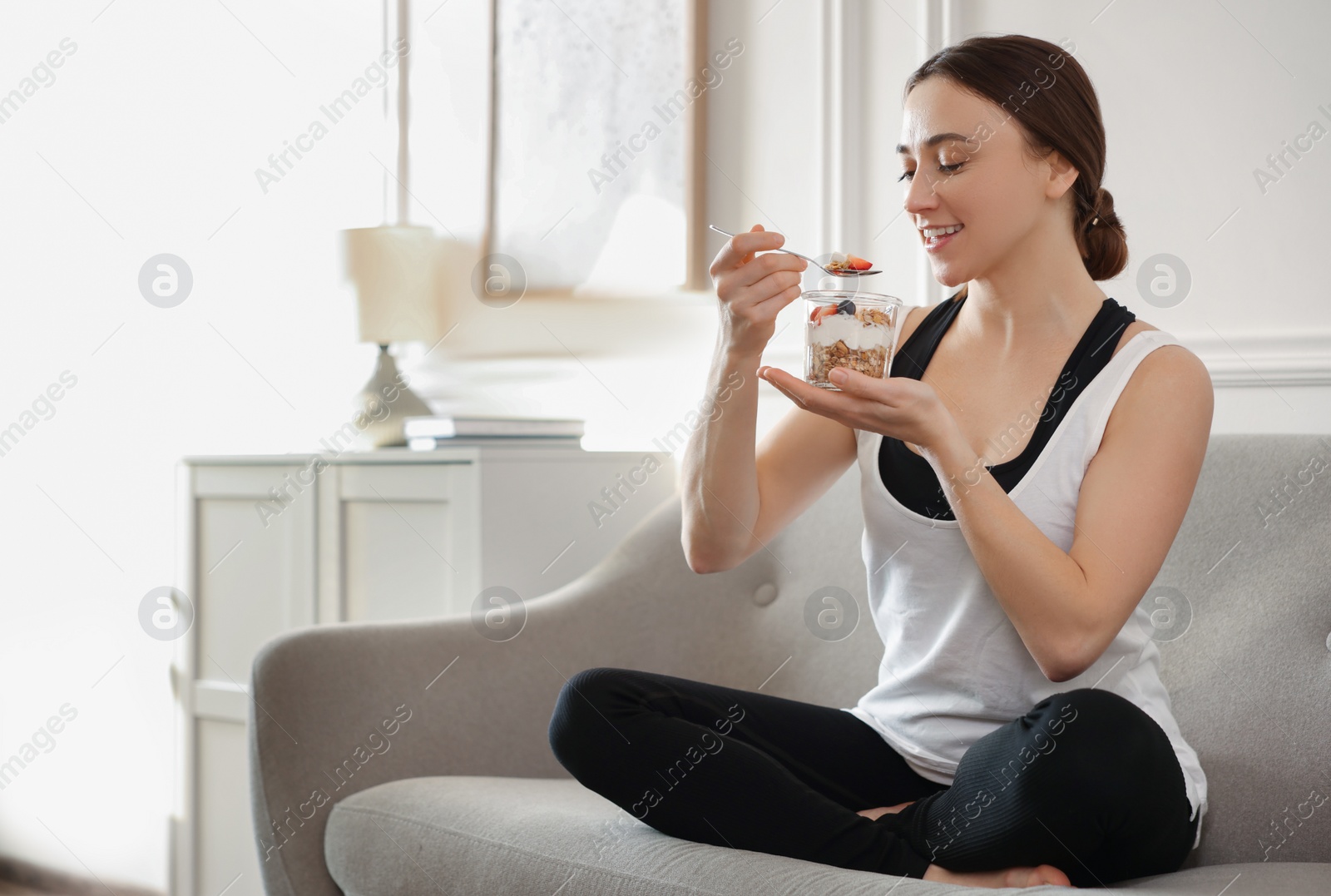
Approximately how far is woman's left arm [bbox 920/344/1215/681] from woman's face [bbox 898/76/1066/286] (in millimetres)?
218

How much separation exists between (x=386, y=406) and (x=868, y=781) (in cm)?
129

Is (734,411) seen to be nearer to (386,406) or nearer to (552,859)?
(552,859)

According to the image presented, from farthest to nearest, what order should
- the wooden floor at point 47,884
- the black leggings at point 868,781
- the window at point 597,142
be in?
1. the wooden floor at point 47,884
2. the window at point 597,142
3. the black leggings at point 868,781

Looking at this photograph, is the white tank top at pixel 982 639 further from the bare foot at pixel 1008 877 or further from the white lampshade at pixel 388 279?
the white lampshade at pixel 388 279

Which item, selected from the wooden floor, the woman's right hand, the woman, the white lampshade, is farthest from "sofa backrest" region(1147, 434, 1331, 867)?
the wooden floor

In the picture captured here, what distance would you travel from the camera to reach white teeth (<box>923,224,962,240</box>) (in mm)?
1228

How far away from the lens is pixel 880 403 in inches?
42.9

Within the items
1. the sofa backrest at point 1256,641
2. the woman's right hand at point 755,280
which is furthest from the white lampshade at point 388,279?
the sofa backrest at point 1256,641

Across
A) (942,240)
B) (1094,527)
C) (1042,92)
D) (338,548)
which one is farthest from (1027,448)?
(338,548)

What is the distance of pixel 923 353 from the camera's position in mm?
1392

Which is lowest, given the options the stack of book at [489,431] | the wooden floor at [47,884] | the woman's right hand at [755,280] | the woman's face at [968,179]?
the wooden floor at [47,884]

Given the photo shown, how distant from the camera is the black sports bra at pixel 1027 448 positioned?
1190 millimetres

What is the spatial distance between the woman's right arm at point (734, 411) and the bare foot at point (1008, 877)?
44 cm

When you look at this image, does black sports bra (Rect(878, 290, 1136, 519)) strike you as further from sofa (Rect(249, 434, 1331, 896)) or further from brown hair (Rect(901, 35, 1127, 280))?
sofa (Rect(249, 434, 1331, 896))
